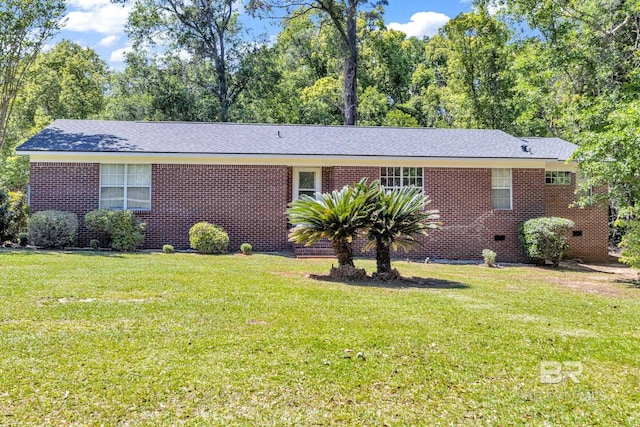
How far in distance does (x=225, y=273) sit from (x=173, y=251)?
16.7ft

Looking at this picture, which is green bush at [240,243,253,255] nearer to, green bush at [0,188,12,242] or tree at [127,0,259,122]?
green bush at [0,188,12,242]

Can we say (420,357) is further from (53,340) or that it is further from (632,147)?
(632,147)

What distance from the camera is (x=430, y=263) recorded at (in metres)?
14.1

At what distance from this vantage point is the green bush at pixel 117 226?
13.7 m

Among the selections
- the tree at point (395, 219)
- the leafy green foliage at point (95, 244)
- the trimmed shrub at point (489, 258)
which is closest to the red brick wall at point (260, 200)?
the leafy green foliage at point (95, 244)

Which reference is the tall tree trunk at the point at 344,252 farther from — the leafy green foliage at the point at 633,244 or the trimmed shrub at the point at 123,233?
the trimmed shrub at the point at 123,233

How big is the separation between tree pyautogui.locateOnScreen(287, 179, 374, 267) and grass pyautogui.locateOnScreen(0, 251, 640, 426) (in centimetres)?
126

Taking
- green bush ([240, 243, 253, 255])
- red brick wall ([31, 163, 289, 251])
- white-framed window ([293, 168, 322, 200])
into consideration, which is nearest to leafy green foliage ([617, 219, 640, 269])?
white-framed window ([293, 168, 322, 200])

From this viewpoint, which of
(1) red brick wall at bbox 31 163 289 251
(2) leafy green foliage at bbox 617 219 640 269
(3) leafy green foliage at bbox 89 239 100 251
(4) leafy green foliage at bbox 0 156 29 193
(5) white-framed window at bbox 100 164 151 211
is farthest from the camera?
(4) leafy green foliage at bbox 0 156 29 193

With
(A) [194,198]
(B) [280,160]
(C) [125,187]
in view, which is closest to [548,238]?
(B) [280,160]

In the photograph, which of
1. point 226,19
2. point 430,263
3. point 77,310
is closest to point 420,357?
point 77,310

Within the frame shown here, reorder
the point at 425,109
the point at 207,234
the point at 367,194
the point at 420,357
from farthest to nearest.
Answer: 1. the point at 425,109
2. the point at 207,234
3. the point at 367,194
4. the point at 420,357

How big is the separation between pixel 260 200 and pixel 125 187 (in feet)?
13.9

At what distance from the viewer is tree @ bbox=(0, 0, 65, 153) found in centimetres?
1761
